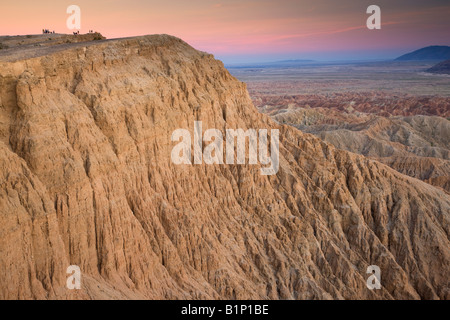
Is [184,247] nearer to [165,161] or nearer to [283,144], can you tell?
[165,161]

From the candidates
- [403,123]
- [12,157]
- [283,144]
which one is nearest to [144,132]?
[12,157]

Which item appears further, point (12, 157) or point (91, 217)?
point (91, 217)
